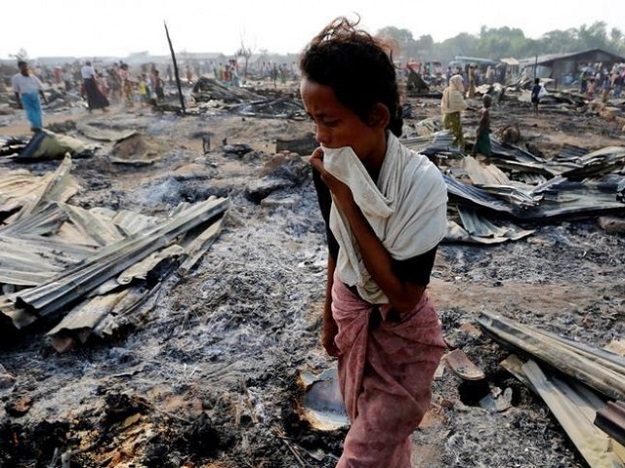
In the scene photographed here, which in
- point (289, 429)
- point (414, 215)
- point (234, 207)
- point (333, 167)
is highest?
point (333, 167)

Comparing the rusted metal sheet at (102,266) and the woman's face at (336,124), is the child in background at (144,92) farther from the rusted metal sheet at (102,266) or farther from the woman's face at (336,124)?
the woman's face at (336,124)

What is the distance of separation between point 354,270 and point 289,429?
Answer: 1.60 metres

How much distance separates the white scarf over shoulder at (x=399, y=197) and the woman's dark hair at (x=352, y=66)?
136 mm

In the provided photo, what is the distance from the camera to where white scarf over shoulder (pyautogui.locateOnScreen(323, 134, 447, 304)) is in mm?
1104

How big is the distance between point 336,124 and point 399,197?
26cm

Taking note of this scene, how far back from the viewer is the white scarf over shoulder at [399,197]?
110cm

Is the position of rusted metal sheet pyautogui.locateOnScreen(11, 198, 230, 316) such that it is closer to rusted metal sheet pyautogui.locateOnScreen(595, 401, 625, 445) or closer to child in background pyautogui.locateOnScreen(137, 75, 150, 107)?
rusted metal sheet pyautogui.locateOnScreen(595, 401, 625, 445)

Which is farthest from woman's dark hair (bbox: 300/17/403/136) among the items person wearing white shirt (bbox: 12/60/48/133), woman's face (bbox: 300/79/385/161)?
person wearing white shirt (bbox: 12/60/48/133)

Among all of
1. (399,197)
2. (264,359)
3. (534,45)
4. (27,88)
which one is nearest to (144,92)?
(27,88)

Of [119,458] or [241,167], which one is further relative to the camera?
[241,167]

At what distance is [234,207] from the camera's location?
5.77m

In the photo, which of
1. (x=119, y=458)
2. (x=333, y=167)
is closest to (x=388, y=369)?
(x=333, y=167)

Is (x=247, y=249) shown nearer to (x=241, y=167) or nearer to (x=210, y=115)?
(x=241, y=167)

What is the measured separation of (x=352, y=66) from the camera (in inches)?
41.4
